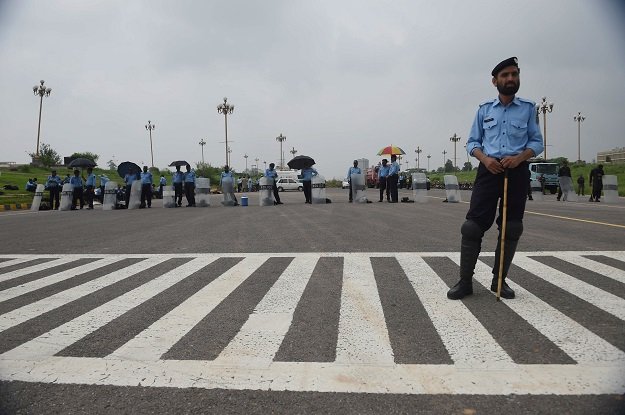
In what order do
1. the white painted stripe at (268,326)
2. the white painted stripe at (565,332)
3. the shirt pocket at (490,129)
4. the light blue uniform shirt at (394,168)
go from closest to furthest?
the white painted stripe at (565,332), the white painted stripe at (268,326), the shirt pocket at (490,129), the light blue uniform shirt at (394,168)

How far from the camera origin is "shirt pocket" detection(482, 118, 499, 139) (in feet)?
12.7

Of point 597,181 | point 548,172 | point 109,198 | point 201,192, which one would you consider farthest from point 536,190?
point 109,198

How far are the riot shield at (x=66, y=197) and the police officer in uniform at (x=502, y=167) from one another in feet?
63.0

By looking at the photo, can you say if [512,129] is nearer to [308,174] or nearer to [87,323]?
[87,323]

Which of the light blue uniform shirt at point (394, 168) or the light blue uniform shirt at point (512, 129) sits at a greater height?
the light blue uniform shirt at point (394, 168)

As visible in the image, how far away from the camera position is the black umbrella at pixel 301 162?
63.2ft

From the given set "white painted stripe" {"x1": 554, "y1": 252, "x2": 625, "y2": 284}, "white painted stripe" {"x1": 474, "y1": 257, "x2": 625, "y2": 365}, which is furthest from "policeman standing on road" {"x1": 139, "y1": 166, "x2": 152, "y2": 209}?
"white painted stripe" {"x1": 474, "y1": 257, "x2": 625, "y2": 365}

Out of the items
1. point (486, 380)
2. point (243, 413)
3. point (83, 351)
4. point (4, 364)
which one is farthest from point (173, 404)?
point (486, 380)

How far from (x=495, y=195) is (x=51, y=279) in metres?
4.93

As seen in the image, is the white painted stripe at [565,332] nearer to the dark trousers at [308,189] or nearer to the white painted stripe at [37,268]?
the white painted stripe at [37,268]

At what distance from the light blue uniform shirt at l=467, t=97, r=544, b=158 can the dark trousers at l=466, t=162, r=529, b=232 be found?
0.55ft

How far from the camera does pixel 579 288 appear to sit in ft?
13.1

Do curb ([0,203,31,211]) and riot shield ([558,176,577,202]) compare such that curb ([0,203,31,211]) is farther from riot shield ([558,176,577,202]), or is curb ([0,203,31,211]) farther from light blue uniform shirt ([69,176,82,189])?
riot shield ([558,176,577,202])

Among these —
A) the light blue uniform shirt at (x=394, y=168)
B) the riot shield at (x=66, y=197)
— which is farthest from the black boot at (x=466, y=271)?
the riot shield at (x=66, y=197)
